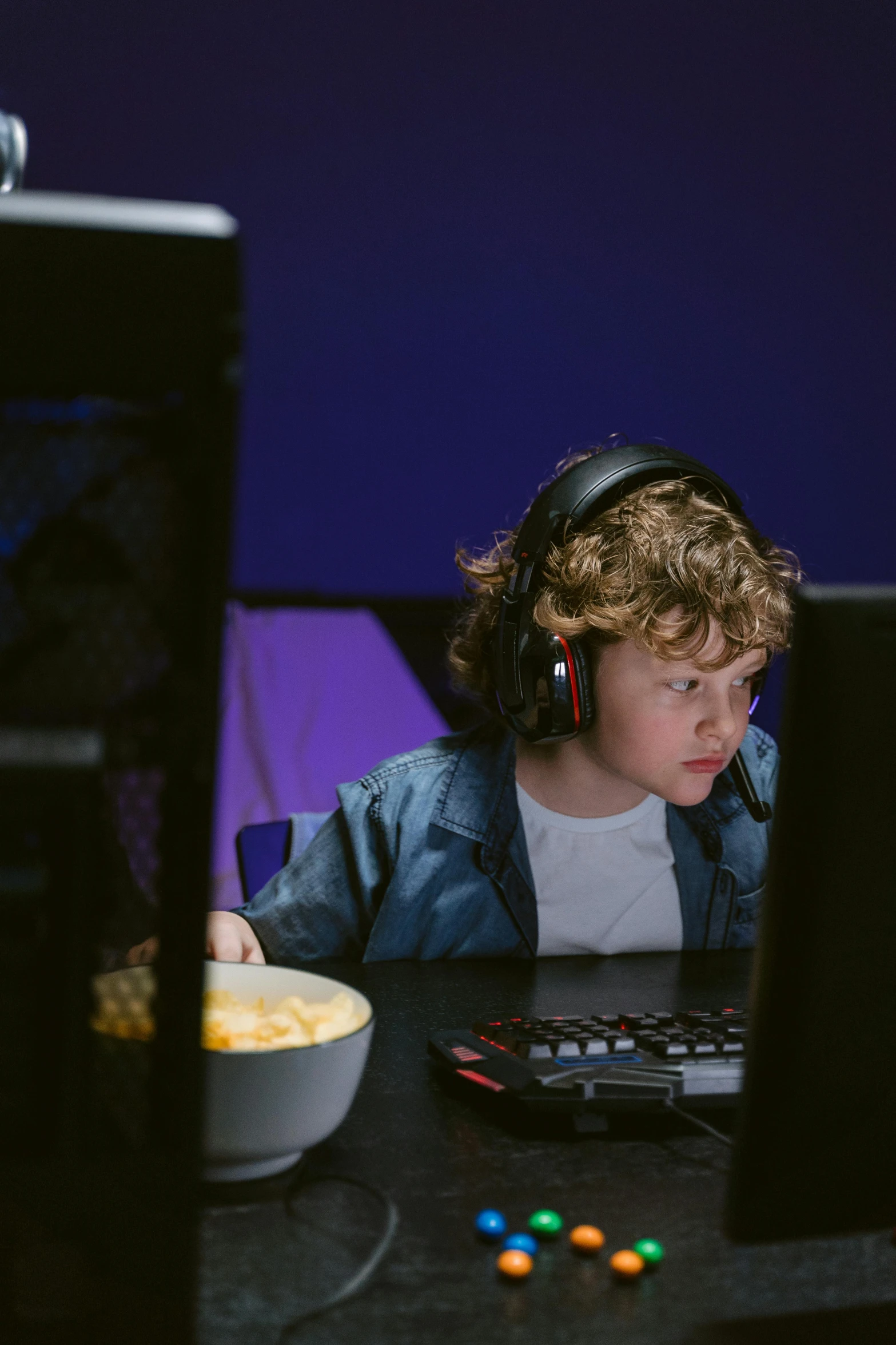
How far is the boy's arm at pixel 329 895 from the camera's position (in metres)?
1.14

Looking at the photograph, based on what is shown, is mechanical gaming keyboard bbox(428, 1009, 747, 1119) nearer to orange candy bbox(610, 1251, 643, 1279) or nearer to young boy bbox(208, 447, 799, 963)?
orange candy bbox(610, 1251, 643, 1279)

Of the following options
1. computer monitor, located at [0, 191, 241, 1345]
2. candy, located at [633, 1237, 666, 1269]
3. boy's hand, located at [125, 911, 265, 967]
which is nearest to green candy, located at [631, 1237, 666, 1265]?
candy, located at [633, 1237, 666, 1269]

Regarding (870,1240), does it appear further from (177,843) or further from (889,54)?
(889,54)

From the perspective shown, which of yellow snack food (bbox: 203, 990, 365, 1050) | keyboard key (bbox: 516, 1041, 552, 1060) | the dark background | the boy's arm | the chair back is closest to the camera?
yellow snack food (bbox: 203, 990, 365, 1050)

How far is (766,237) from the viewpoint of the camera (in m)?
2.42

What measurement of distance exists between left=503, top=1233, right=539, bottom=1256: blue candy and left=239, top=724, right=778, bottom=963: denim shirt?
581 millimetres

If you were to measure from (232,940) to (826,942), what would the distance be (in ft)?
2.05

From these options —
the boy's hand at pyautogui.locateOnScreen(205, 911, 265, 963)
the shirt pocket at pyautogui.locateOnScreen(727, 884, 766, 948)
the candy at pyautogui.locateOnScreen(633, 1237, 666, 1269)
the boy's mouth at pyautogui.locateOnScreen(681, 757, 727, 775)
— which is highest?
the candy at pyautogui.locateOnScreen(633, 1237, 666, 1269)

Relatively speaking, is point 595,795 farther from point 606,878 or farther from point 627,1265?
point 627,1265

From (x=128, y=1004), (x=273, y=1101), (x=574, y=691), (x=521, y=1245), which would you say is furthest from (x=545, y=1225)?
(x=574, y=691)

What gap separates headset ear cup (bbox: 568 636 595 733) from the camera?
3.81ft

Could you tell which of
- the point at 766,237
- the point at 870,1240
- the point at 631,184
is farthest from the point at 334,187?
the point at 870,1240

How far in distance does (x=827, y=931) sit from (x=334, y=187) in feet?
6.53

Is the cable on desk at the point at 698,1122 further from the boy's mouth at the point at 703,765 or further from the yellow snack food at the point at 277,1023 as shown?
the boy's mouth at the point at 703,765
